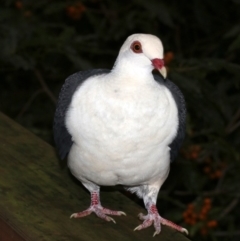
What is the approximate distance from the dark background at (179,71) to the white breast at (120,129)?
3.30ft

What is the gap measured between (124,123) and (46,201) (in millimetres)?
484

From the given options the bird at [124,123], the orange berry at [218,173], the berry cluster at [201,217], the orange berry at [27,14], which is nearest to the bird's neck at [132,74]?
the bird at [124,123]

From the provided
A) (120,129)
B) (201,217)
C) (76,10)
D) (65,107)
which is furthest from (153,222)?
(76,10)

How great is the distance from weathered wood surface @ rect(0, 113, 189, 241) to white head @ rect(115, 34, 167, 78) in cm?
64

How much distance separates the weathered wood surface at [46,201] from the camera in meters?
2.95

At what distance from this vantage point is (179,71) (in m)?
4.39

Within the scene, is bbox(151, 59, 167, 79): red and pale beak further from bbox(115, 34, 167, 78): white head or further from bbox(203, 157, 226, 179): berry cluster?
bbox(203, 157, 226, 179): berry cluster

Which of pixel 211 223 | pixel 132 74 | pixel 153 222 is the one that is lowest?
pixel 211 223

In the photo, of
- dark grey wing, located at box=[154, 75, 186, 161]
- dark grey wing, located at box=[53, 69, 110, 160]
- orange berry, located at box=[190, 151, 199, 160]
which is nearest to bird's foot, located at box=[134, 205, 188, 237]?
dark grey wing, located at box=[154, 75, 186, 161]

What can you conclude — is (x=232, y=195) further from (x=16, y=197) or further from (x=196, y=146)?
(x=16, y=197)

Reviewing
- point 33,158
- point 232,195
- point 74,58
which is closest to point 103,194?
point 33,158

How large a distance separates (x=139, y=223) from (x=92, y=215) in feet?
0.66

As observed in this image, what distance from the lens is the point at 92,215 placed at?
321 centimetres

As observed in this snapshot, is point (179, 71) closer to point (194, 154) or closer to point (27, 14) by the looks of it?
point (194, 154)
